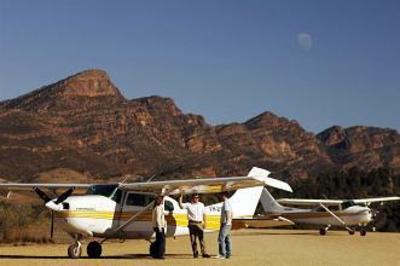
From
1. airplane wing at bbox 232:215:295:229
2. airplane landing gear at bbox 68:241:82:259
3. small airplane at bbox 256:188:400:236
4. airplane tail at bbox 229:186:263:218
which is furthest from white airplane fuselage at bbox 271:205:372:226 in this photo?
airplane landing gear at bbox 68:241:82:259

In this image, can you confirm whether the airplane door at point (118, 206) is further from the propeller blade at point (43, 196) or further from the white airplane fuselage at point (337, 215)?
the white airplane fuselage at point (337, 215)

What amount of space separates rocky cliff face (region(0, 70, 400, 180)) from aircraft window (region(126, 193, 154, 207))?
2411 inches

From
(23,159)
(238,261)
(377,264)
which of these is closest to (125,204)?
(238,261)

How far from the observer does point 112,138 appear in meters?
109

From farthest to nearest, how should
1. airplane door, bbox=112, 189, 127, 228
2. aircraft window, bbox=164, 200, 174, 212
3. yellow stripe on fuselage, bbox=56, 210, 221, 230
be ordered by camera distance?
aircraft window, bbox=164, 200, 174, 212
airplane door, bbox=112, 189, 127, 228
yellow stripe on fuselage, bbox=56, 210, 221, 230

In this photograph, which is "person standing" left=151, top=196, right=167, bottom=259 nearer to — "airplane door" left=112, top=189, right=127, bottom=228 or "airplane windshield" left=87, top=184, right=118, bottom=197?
"airplane door" left=112, top=189, right=127, bottom=228

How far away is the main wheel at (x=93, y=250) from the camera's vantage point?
19094 millimetres

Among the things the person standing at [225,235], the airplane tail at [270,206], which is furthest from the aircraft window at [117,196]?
the airplane tail at [270,206]

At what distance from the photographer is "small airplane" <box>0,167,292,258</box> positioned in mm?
18234

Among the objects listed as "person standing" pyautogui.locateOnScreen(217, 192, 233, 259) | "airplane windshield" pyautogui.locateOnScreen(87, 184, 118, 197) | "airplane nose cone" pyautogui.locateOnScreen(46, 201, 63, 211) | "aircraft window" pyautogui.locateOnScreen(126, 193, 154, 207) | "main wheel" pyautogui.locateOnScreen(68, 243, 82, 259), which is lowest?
"main wheel" pyautogui.locateOnScreen(68, 243, 82, 259)

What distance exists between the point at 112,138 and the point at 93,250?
90.7 meters

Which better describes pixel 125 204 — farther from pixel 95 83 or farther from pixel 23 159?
pixel 95 83

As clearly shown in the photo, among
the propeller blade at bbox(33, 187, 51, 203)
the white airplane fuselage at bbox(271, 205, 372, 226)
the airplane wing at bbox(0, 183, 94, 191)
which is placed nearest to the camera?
the propeller blade at bbox(33, 187, 51, 203)

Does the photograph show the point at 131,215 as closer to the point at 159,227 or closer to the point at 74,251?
the point at 159,227
